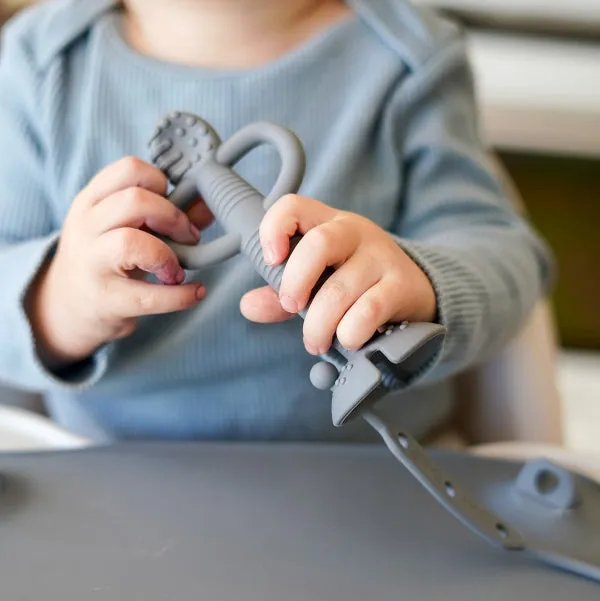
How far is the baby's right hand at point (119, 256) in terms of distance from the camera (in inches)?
13.7

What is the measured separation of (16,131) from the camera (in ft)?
1.65

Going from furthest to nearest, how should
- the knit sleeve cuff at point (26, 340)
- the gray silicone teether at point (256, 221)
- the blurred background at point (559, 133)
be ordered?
1. the blurred background at point (559, 133)
2. the knit sleeve cuff at point (26, 340)
3. the gray silicone teether at point (256, 221)

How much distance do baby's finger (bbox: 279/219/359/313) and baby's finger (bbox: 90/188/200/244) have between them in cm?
8

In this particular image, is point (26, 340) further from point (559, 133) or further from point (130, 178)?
point (559, 133)

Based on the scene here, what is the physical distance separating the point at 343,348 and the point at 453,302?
3.9 inches

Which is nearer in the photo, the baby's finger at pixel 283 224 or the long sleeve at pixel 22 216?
the baby's finger at pixel 283 224

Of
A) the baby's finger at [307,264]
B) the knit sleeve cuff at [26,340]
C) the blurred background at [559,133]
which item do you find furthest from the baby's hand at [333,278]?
the blurred background at [559,133]

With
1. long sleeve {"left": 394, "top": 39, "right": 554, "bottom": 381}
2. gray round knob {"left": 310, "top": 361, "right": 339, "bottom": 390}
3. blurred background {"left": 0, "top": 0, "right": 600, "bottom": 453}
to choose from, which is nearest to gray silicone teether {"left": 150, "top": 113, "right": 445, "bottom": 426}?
gray round knob {"left": 310, "top": 361, "right": 339, "bottom": 390}

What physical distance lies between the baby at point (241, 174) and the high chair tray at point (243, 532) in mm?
58

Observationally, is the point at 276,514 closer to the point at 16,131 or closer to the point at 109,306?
the point at 109,306

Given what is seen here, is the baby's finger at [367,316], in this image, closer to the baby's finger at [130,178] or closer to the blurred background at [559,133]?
the baby's finger at [130,178]

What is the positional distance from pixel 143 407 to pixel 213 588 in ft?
0.59

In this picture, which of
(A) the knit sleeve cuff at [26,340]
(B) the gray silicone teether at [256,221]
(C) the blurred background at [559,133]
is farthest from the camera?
(C) the blurred background at [559,133]

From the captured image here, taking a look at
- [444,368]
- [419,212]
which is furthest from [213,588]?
[419,212]
